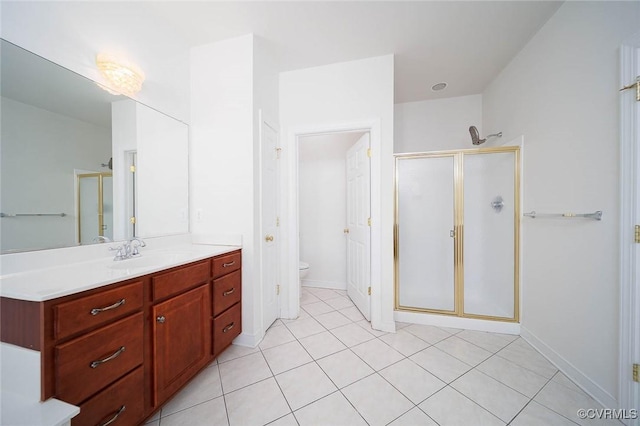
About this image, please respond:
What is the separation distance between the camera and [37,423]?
2.12 ft

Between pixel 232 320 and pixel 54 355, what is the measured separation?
103 centimetres

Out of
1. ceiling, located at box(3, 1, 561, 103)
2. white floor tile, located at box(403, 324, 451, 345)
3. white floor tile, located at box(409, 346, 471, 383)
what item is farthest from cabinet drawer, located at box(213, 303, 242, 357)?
ceiling, located at box(3, 1, 561, 103)

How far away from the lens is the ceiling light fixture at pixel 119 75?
133cm

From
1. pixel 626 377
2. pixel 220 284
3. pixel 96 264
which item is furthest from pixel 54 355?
pixel 626 377

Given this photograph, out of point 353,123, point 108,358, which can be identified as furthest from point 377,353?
point 353,123

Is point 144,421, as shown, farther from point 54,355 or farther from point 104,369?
point 54,355

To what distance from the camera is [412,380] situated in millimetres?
1440

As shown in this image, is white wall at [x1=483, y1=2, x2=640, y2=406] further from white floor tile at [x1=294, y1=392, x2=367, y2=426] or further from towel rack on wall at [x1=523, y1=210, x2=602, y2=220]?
white floor tile at [x1=294, y1=392, x2=367, y2=426]

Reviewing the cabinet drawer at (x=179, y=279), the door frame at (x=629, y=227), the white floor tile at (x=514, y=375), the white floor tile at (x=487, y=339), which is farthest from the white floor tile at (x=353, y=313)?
the door frame at (x=629, y=227)

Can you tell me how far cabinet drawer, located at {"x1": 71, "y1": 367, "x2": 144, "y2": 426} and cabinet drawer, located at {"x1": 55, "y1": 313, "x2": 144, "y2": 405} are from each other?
0.04 meters

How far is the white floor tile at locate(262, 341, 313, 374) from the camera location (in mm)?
1564

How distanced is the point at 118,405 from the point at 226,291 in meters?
0.75

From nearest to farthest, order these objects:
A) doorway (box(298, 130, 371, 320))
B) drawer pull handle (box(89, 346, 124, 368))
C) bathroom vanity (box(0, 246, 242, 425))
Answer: bathroom vanity (box(0, 246, 242, 425)), drawer pull handle (box(89, 346, 124, 368)), doorway (box(298, 130, 371, 320))

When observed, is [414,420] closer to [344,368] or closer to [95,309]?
[344,368]
